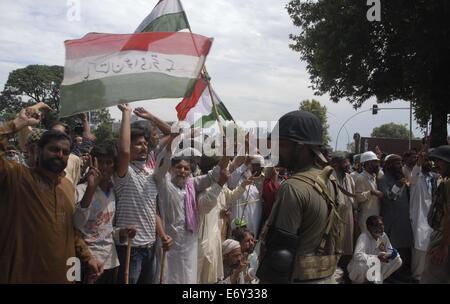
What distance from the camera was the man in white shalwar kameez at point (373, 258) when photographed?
5.83m

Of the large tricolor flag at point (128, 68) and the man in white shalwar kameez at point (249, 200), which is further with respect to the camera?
the man in white shalwar kameez at point (249, 200)

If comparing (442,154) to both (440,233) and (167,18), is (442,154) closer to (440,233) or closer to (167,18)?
(440,233)

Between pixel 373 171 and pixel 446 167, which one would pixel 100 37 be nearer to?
pixel 446 167

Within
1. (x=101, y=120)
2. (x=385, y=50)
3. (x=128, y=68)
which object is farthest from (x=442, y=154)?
(x=385, y=50)

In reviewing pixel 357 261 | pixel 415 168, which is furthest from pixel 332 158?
pixel 357 261

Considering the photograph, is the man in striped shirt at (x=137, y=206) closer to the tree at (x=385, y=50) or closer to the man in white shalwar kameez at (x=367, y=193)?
the man in white shalwar kameez at (x=367, y=193)

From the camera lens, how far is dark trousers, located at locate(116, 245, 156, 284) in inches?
156

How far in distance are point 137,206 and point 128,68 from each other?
3.95 feet

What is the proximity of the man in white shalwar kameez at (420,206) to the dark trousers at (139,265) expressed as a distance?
15.0 feet

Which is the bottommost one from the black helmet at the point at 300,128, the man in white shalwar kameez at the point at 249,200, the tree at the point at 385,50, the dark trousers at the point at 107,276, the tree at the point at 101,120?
the dark trousers at the point at 107,276

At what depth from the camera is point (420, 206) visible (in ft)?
23.7

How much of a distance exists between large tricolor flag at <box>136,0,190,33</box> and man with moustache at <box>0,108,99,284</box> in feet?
5.74

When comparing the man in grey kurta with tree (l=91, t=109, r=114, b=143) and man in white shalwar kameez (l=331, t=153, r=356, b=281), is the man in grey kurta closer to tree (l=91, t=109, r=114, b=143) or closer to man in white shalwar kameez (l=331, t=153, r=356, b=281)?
man in white shalwar kameez (l=331, t=153, r=356, b=281)

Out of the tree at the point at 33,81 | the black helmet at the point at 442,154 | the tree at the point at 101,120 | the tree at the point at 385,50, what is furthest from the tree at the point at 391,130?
the black helmet at the point at 442,154
